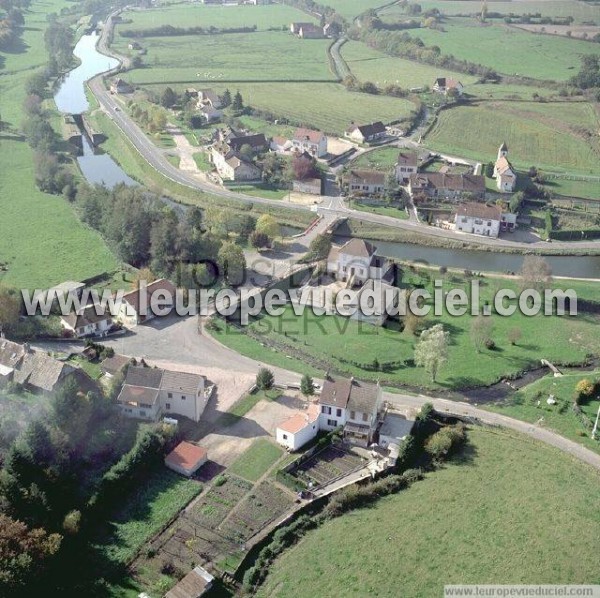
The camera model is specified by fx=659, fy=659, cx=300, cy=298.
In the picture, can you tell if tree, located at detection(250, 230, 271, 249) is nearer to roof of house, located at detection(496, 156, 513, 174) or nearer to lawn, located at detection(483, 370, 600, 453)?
lawn, located at detection(483, 370, 600, 453)

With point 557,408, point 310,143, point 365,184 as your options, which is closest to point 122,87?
point 310,143

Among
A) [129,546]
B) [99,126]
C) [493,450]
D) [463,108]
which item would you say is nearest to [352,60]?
[463,108]

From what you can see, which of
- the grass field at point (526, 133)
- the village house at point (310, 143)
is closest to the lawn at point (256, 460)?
the village house at point (310, 143)

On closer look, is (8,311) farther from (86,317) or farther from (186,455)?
(186,455)

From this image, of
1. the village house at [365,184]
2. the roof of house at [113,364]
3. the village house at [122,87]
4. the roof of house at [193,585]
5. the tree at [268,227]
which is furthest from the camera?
the village house at [122,87]

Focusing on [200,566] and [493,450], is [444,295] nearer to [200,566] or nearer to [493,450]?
[493,450]

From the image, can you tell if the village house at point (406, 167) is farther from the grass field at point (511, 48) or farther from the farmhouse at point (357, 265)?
the grass field at point (511, 48)

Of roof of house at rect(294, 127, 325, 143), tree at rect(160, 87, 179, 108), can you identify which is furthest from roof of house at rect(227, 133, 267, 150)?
tree at rect(160, 87, 179, 108)
